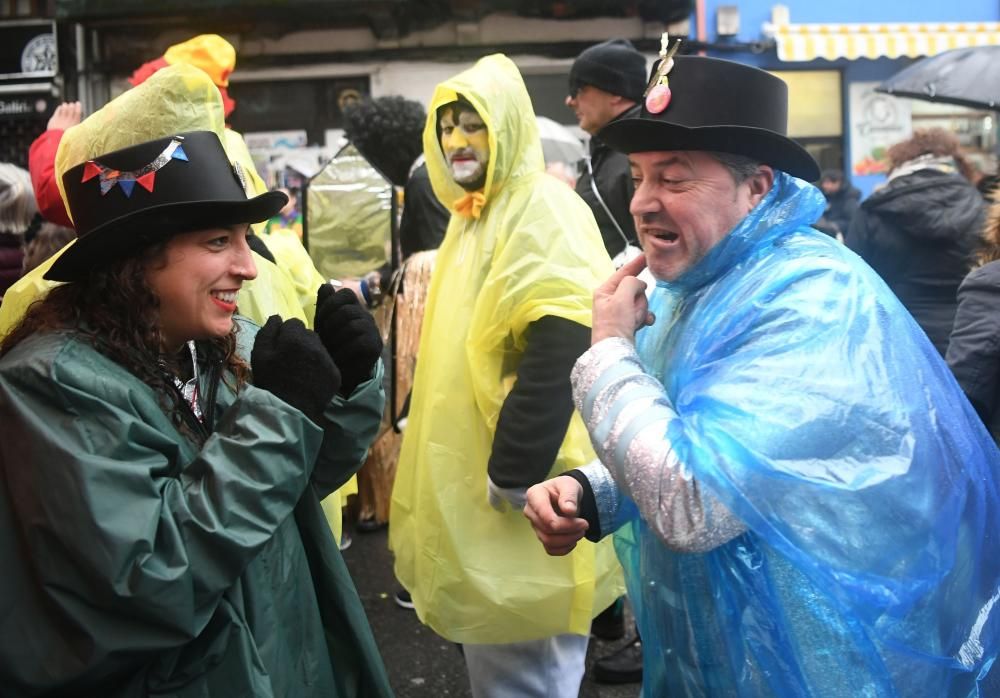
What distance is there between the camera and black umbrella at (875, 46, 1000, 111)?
17.8ft

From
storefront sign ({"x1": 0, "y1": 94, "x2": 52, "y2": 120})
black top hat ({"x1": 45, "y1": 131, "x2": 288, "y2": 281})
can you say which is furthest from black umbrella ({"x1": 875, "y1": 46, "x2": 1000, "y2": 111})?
storefront sign ({"x1": 0, "y1": 94, "x2": 52, "y2": 120})

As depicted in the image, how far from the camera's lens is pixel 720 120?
5.83 ft

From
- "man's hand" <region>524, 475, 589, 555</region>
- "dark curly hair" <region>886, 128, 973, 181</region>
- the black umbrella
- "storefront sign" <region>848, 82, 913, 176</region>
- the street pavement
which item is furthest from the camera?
"storefront sign" <region>848, 82, 913, 176</region>

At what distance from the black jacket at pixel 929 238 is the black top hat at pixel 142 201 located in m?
3.85

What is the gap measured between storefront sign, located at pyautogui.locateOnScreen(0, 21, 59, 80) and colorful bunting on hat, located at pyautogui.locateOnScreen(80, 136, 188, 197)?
36.8 feet

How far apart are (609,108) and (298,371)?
9.14ft

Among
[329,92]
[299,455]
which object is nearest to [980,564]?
[299,455]

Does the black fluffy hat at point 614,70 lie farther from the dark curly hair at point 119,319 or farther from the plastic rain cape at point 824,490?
the dark curly hair at point 119,319

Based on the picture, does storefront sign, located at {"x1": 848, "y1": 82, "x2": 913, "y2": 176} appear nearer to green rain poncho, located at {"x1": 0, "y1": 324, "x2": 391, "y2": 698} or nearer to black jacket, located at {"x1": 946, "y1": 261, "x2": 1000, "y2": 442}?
black jacket, located at {"x1": 946, "y1": 261, "x2": 1000, "y2": 442}

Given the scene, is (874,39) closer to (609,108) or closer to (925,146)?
(925,146)

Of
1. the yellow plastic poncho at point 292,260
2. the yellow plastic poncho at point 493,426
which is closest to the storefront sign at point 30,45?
the yellow plastic poncho at point 292,260

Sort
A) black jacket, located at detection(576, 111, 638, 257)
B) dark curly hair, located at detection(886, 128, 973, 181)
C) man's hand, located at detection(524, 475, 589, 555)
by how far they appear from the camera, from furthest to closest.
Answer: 1. dark curly hair, located at detection(886, 128, 973, 181)
2. black jacket, located at detection(576, 111, 638, 257)
3. man's hand, located at detection(524, 475, 589, 555)

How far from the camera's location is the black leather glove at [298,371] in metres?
1.78

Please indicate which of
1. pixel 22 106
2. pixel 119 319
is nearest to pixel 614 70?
pixel 119 319
